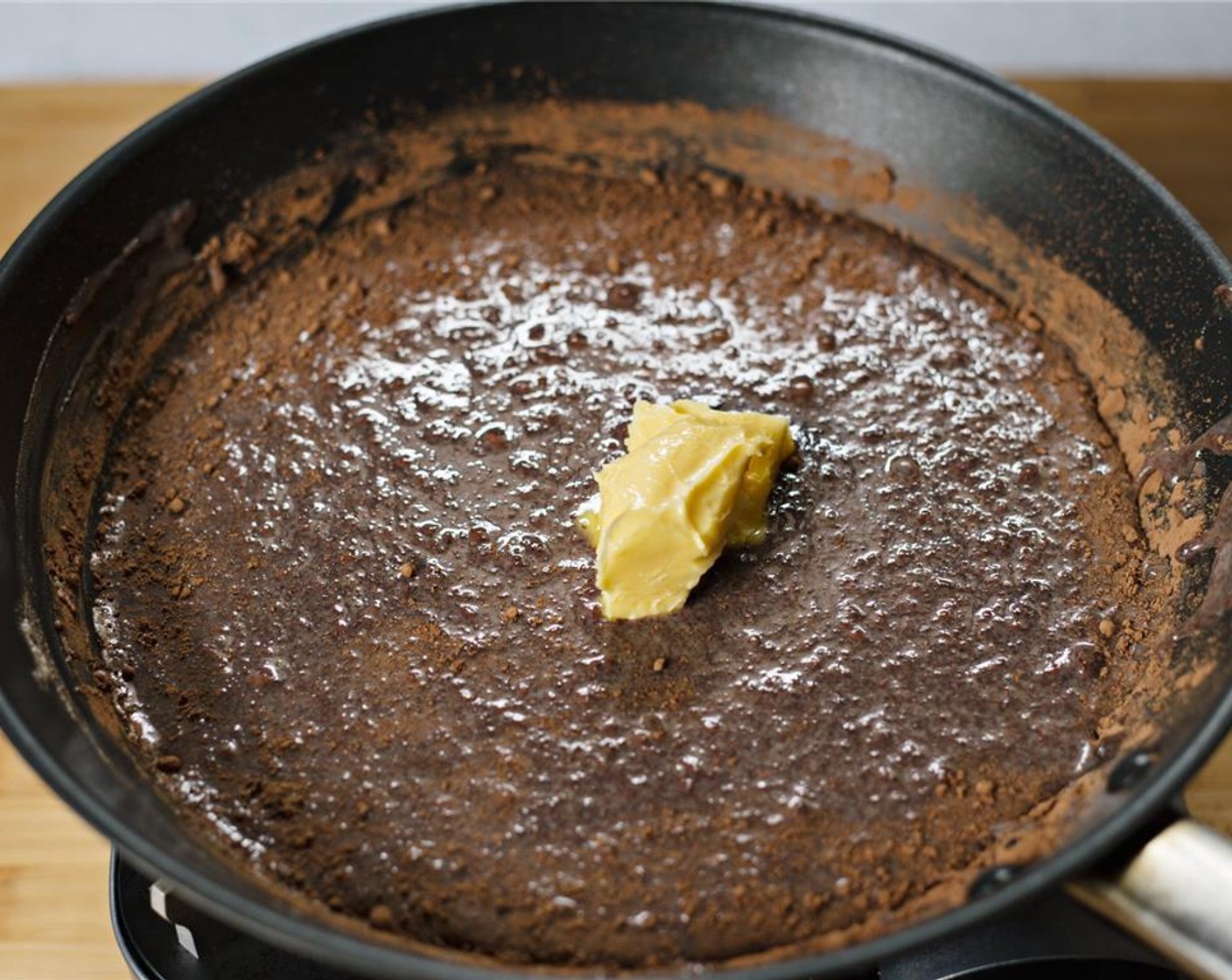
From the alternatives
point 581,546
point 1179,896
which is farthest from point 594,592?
point 1179,896

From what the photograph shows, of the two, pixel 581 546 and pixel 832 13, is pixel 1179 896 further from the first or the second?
pixel 832 13

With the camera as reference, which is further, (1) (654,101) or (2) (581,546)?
(1) (654,101)

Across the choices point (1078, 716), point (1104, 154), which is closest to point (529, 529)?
point (1078, 716)

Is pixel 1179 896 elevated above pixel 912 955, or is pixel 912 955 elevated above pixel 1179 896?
pixel 1179 896

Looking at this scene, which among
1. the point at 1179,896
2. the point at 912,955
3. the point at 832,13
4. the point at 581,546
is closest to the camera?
the point at 1179,896

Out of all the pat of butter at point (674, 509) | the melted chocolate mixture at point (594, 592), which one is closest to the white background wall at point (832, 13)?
the melted chocolate mixture at point (594, 592)

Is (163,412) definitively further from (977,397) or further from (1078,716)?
(1078,716)

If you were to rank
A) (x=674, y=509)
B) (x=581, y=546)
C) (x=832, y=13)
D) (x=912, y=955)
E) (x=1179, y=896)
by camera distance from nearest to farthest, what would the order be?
(x=1179, y=896)
(x=912, y=955)
(x=674, y=509)
(x=581, y=546)
(x=832, y=13)

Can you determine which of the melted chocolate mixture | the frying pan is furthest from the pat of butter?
the frying pan
